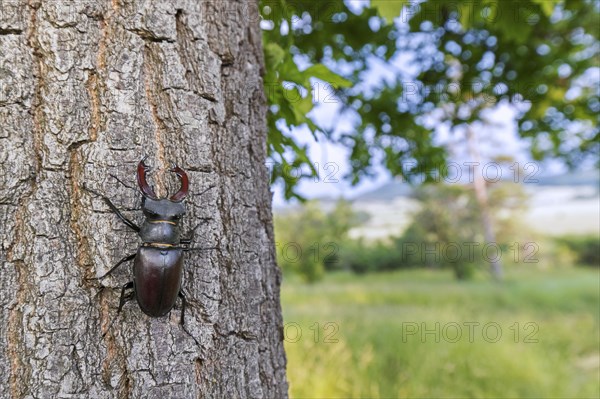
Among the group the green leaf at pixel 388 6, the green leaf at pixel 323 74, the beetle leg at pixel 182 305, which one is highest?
the green leaf at pixel 388 6

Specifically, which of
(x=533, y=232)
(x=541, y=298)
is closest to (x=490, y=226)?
(x=533, y=232)

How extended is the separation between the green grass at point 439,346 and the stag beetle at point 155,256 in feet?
11.1

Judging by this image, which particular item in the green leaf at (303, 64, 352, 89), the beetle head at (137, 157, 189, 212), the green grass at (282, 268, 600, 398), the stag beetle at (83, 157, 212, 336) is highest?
the green leaf at (303, 64, 352, 89)

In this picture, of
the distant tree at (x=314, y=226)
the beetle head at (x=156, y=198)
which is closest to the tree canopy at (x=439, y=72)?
the beetle head at (x=156, y=198)

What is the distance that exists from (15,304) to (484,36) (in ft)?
12.6

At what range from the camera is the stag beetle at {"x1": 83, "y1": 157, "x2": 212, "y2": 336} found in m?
0.91

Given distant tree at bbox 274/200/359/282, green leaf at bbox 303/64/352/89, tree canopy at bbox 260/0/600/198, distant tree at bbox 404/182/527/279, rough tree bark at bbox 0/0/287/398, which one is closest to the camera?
rough tree bark at bbox 0/0/287/398

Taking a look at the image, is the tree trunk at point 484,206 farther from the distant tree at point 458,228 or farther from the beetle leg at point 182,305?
the beetle leg at point 182,305

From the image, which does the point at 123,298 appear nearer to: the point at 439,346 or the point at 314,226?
the point at 439,346

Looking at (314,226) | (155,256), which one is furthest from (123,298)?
(314,226)

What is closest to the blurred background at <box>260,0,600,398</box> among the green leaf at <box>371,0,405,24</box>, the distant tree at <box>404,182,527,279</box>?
the green leaf at <box>371,0,405,24</box>

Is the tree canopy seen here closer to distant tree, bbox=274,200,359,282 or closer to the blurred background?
the blurred background

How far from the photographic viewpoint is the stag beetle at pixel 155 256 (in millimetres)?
911

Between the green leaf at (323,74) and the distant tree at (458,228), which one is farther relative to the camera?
the distant tree at (458,228)
